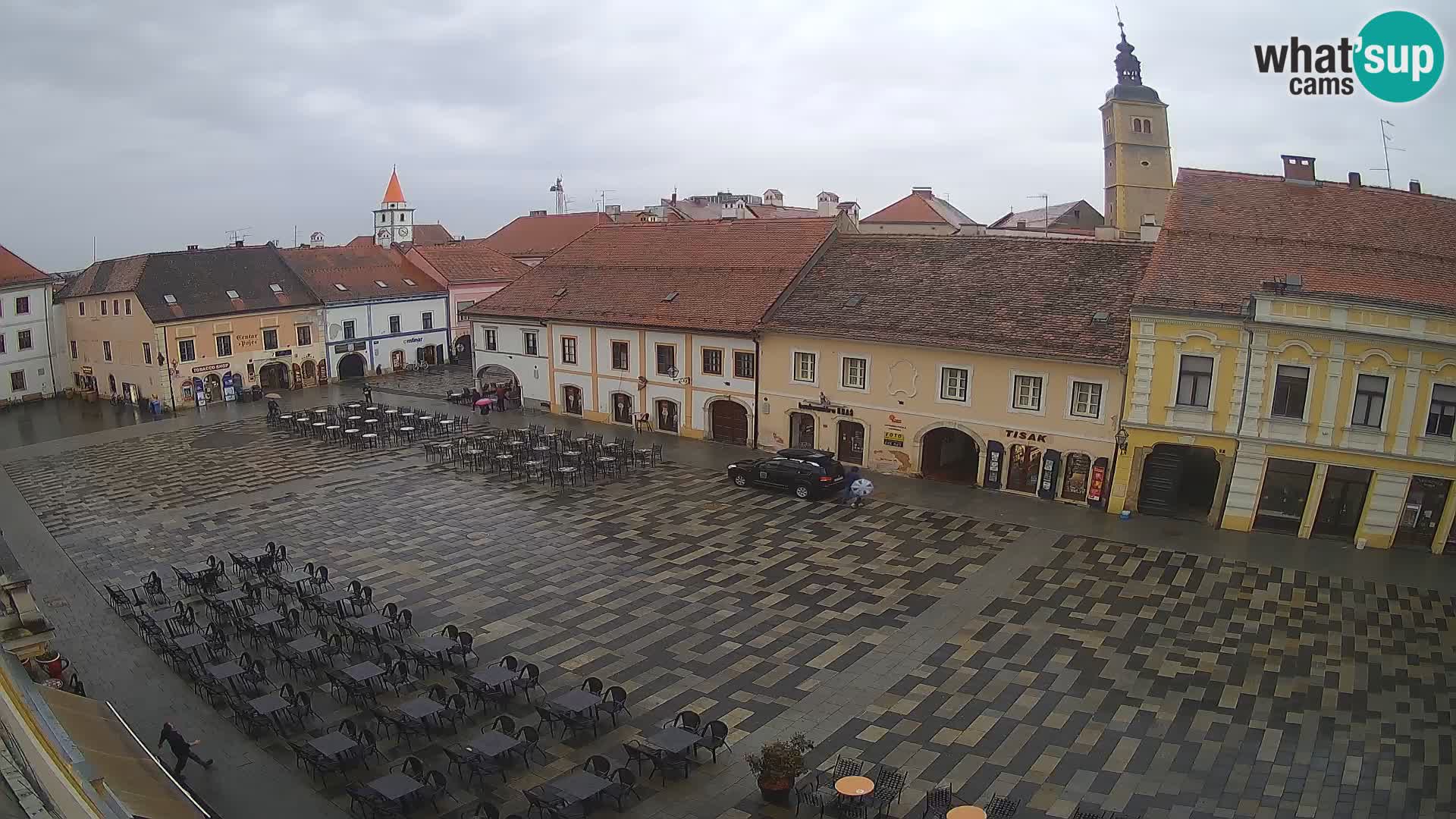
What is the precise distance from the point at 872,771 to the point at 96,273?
54292 millimetres

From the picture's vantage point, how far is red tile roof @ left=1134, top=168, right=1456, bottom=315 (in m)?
24.8

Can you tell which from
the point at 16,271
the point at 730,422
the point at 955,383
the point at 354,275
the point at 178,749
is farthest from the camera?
the point at 354,275

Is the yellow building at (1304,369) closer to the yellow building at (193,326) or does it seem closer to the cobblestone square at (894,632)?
the cobblestone square at (894,632)

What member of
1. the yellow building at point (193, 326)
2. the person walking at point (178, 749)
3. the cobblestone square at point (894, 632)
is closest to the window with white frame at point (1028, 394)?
the cobblestone square at point (894, 632)

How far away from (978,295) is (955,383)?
3.32 meters

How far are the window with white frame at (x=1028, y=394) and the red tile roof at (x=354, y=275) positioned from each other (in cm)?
4047

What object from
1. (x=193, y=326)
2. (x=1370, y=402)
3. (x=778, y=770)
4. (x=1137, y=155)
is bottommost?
(x=778, y=770)

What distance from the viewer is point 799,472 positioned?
29734mm

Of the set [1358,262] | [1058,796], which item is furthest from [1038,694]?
[1358,262]

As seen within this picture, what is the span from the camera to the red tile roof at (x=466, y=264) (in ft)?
200

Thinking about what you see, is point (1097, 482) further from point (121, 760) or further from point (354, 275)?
point (354, 275)

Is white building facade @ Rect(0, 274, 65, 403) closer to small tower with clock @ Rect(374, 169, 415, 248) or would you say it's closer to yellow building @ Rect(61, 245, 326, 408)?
yellow building @ Rect(61, 245, 326, 408)

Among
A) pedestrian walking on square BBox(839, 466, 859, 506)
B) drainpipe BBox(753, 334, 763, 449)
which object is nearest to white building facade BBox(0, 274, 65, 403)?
drainpipe BBox(753, 334, 763, 449)

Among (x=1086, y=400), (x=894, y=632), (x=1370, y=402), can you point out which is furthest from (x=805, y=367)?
(x=1370, y=402)
